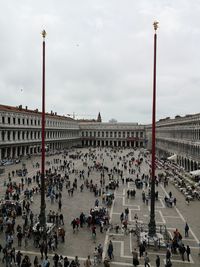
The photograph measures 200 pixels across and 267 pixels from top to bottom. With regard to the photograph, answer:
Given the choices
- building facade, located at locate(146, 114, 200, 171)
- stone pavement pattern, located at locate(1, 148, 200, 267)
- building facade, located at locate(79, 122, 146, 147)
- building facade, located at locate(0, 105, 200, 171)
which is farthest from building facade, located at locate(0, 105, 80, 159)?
Result: building facade, located at locate(79, 122, 146, 147)

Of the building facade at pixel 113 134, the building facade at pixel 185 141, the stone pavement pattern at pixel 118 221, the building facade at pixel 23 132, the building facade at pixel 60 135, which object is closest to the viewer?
the stone pavement pattern at pixel 118 221

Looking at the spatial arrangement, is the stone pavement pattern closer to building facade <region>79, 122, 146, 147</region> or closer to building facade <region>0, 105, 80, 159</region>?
building facade <region>0, 105, 80, 159</region>

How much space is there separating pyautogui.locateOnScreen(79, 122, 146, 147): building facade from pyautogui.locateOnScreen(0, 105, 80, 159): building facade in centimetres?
4074

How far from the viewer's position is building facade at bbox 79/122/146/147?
13425cm

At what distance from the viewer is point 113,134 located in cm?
13812

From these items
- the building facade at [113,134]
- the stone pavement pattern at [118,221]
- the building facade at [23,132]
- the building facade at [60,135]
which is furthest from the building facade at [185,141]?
the building facade at [113,134]

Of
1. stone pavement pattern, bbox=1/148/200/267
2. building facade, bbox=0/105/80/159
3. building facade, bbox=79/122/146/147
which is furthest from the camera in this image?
building facade, bbox=79/122/146/147

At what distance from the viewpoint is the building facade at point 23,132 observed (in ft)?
187

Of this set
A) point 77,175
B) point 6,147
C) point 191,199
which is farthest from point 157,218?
point 6,147

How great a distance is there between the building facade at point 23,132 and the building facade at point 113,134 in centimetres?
4074

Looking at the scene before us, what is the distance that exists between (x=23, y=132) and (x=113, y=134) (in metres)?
77.2

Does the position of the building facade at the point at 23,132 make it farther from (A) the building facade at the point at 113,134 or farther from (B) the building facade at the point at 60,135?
(A) the building facade at the point at 113,134

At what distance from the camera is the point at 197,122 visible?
4078 centimetres

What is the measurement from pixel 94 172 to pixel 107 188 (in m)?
13.4
